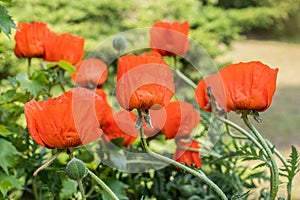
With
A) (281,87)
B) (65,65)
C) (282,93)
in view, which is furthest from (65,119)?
(281,87)

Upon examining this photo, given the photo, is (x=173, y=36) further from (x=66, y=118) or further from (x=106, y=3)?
(x=106, y=3)

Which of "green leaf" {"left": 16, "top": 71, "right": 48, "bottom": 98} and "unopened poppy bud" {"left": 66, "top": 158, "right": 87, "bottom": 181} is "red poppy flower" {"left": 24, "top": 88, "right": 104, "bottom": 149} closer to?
"unopened poppy bud" {"left": 66, "top": 158, "right": 87, "bottom": 181}

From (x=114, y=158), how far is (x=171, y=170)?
0.15 m

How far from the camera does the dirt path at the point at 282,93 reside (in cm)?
446

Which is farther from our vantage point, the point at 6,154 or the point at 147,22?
the point at 147,22

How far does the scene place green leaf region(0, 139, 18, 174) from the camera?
39.6 inches

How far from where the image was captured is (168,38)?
1207mm

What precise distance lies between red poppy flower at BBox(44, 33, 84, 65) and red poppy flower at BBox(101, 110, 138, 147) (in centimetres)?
16

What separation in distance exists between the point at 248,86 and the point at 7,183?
424 millimetres

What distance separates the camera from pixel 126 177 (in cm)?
119

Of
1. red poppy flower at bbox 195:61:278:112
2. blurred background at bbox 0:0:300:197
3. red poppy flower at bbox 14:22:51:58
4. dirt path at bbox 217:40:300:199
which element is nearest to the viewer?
red poppy flower at bbox 195:61:278:112

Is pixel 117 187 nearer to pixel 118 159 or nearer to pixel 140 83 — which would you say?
pixel 118 159

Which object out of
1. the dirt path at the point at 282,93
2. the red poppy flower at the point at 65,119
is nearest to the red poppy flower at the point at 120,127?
the red poppy flower at the point at 65,119

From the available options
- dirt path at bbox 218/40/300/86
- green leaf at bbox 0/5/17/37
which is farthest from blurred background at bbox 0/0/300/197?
green leaf at bbox 0/5/17/37
